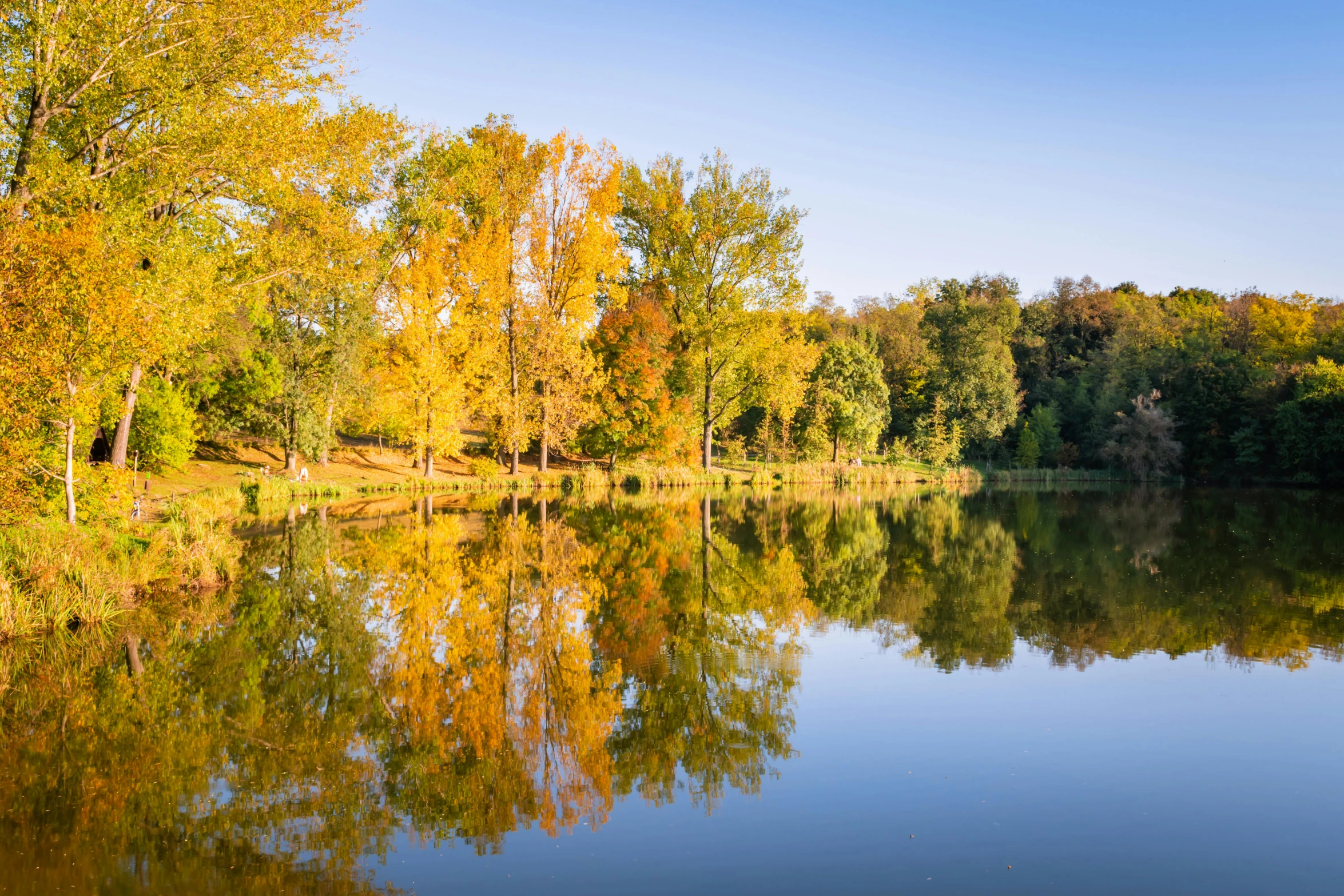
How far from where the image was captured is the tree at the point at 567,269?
36.8 m

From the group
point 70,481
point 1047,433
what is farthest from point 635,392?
point 1047,433

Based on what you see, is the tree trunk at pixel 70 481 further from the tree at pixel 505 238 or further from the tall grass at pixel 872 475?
the tall grass at pixel 872 475

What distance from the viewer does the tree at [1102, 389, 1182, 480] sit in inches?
2098

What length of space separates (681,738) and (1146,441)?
2131 inches

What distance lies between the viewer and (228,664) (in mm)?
9688

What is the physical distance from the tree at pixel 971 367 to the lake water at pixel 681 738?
4041 centimetres

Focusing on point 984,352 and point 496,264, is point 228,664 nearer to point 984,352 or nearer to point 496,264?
point 496,264

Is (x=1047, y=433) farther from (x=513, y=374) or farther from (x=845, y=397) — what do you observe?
(x=513, y=374)

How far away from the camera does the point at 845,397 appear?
4916 centimetres

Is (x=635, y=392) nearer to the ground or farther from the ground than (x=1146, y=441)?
farther from the ground

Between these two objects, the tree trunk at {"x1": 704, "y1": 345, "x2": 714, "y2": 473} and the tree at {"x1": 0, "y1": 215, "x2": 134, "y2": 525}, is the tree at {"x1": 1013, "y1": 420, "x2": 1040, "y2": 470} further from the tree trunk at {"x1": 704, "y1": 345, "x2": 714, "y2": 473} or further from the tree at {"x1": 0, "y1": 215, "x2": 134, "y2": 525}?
the tree at {"x1": 0, "y1": 215, "x2": 134, "y2": 525}

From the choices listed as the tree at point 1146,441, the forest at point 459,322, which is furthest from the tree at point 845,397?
the tree at point 1146,441

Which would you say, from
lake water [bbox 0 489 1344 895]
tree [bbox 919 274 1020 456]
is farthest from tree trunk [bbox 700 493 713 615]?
tree [bbox 919 274 1020 456]

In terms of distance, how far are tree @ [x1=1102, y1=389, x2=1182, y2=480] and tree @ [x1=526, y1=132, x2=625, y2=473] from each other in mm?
33189
